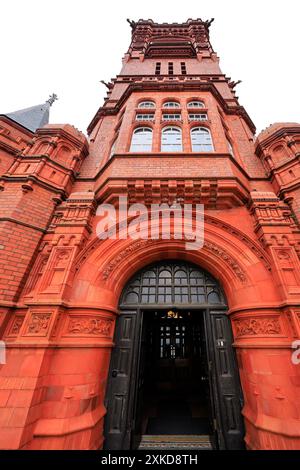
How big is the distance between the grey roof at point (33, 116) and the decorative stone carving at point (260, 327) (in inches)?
465

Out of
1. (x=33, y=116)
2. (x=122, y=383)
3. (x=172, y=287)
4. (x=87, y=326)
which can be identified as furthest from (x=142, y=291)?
(x=33, y=116)

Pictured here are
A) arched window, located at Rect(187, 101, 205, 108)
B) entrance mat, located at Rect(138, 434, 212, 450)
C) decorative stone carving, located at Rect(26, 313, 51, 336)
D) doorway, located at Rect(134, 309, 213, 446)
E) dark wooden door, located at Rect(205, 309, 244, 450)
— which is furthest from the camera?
arched window, located at Rect(187, 101, 205, 108)

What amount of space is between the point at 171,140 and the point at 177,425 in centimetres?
899

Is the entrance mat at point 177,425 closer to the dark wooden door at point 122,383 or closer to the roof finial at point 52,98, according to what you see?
the dark wooden door at point 122,383

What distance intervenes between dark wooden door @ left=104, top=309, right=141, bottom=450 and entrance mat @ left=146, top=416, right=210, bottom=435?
1.36m

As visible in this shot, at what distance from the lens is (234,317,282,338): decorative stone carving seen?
3736mm

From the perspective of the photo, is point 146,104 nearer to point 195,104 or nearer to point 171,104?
point 171,104

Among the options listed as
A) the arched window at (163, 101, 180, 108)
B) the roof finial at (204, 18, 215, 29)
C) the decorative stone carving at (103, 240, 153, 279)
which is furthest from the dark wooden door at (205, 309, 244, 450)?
the roof finial at (204, 18, 215, 29)

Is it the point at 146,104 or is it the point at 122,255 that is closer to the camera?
the point at 122,255

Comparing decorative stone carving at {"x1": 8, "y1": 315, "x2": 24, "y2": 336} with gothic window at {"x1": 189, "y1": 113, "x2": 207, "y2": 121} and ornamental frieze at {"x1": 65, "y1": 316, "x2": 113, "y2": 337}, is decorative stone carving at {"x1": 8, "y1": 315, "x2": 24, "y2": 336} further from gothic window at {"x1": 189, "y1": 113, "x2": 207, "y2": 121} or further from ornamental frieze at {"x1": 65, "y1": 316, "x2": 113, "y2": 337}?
gothic window at {"x1": 189, "y1": 113, "x2": 207, "y2": 121}

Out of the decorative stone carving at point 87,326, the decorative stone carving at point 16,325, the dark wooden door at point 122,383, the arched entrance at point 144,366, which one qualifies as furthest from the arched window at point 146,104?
the decorative stone carving at point 16,325

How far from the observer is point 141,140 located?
23.8 feet
